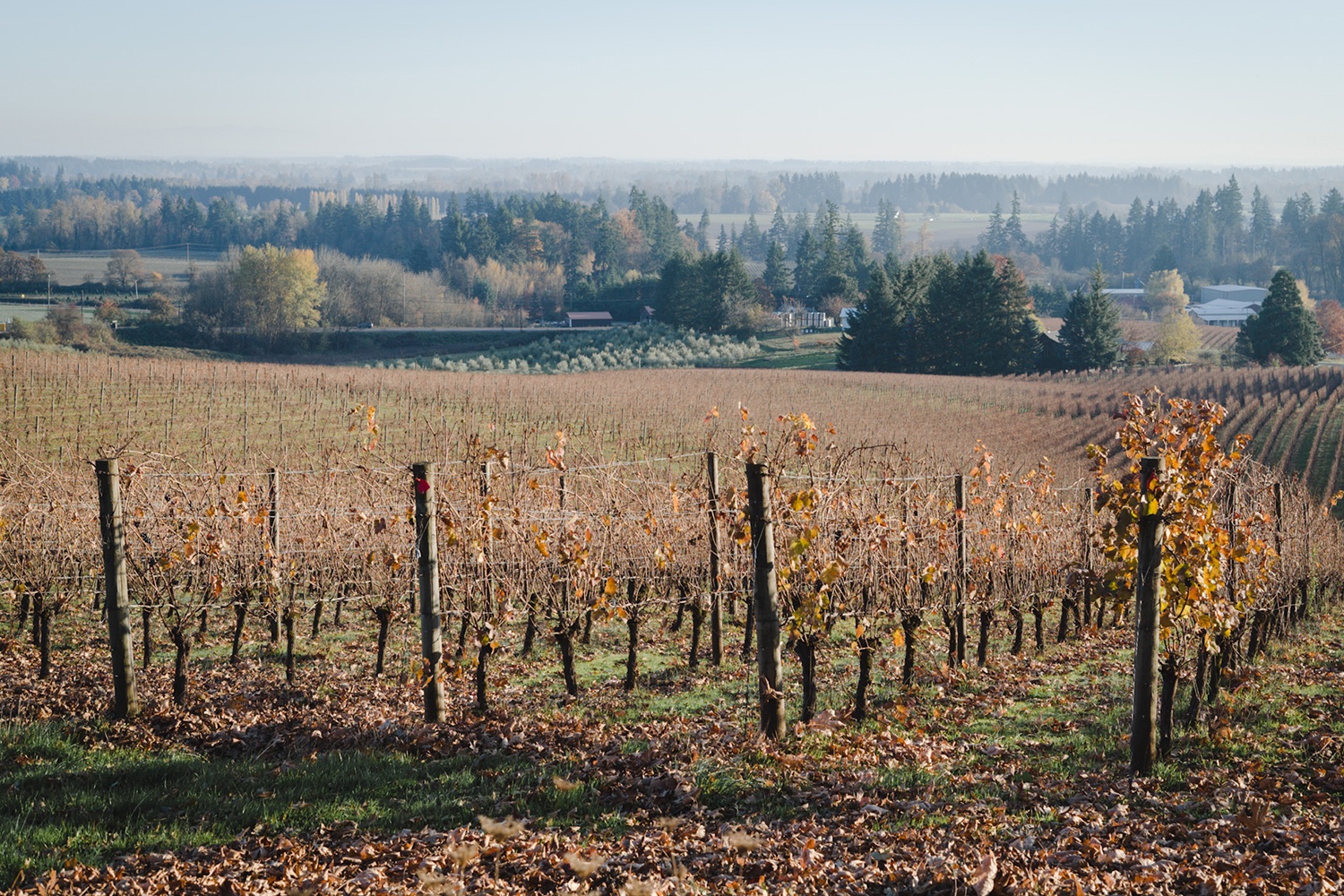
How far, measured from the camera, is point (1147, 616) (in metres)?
6.11

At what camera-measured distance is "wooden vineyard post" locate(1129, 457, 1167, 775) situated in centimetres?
598

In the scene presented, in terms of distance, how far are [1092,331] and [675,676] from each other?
47.8 meters

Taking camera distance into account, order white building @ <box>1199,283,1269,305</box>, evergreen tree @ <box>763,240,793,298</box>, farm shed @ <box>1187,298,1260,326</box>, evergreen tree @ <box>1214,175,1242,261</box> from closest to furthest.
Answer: evergreen tree @ <box>763,240,793,298</box>, farm shed @ <box>1187,298,1260,326</box>, white building @ <box>1199,283,1269,305</box>, evergreen tree @ <box>1214,175,1242,261</box>

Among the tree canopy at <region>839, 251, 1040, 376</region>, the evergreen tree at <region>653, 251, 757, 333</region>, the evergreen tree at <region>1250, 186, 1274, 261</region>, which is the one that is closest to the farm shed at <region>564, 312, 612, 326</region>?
the evergreen tree at <region>653, 251, 757, 333</region>

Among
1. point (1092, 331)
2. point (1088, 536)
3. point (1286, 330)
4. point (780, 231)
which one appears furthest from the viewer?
point (780, 231)

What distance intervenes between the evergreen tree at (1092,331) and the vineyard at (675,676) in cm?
3795

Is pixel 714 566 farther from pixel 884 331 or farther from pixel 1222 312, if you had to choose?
pixel 1222 312

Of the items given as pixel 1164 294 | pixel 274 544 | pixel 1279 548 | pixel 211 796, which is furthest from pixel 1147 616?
pixel 1164 294

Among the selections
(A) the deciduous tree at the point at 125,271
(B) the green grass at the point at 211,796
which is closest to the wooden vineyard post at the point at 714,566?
(B) the green grass at the point at 211,796

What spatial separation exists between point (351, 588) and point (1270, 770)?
8.83m

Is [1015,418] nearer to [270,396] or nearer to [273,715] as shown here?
[270,396]

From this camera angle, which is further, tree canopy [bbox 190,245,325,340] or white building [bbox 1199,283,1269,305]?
white building [bbox 1199,283,1269,305]

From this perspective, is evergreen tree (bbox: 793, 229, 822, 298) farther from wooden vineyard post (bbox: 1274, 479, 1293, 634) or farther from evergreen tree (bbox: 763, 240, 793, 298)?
wooden vineyard post (bbox: 1274, 479, 1293, 634)

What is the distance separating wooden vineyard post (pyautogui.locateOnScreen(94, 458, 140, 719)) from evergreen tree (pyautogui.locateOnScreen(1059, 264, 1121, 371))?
5126 centimetres
